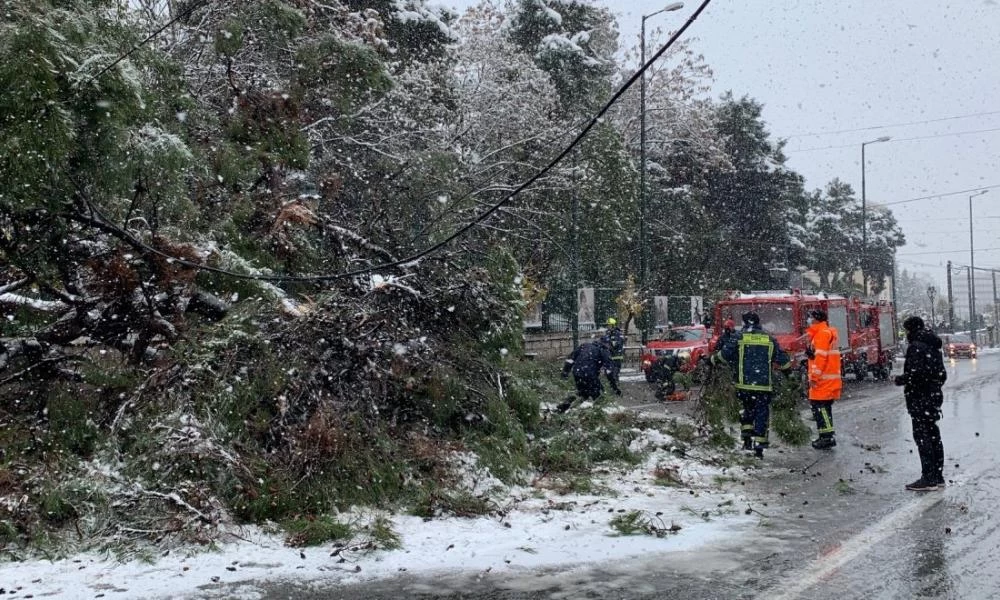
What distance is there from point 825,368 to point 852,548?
4.63 m

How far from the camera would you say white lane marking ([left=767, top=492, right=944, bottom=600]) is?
16.6ft

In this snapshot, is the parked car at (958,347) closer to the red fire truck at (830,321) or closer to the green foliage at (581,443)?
the red fire truck at (830,321)

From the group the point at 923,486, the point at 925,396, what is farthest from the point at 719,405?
the point at 923,486

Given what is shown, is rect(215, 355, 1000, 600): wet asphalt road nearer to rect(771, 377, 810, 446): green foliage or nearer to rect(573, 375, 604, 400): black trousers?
rect(771, 377, 810, 446): green foliage

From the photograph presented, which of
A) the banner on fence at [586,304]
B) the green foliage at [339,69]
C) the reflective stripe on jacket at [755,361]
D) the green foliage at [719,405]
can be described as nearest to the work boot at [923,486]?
the reflective stripe on jacket at [755,361]

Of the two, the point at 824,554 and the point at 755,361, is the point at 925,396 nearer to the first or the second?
the point at 755,361

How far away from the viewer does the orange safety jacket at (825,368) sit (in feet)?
33.3

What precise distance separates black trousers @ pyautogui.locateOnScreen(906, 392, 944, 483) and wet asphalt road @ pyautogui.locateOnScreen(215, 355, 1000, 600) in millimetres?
224

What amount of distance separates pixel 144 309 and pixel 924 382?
741 cm

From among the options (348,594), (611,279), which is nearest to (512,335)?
(348,594)

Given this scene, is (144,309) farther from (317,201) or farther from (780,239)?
(780,239)

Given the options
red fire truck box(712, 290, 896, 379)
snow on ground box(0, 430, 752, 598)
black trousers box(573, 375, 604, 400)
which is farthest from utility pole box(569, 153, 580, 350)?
snow on ground box(0, 430, 752, 598)

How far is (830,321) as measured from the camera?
59.7 ft

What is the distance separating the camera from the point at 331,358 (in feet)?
26.2
